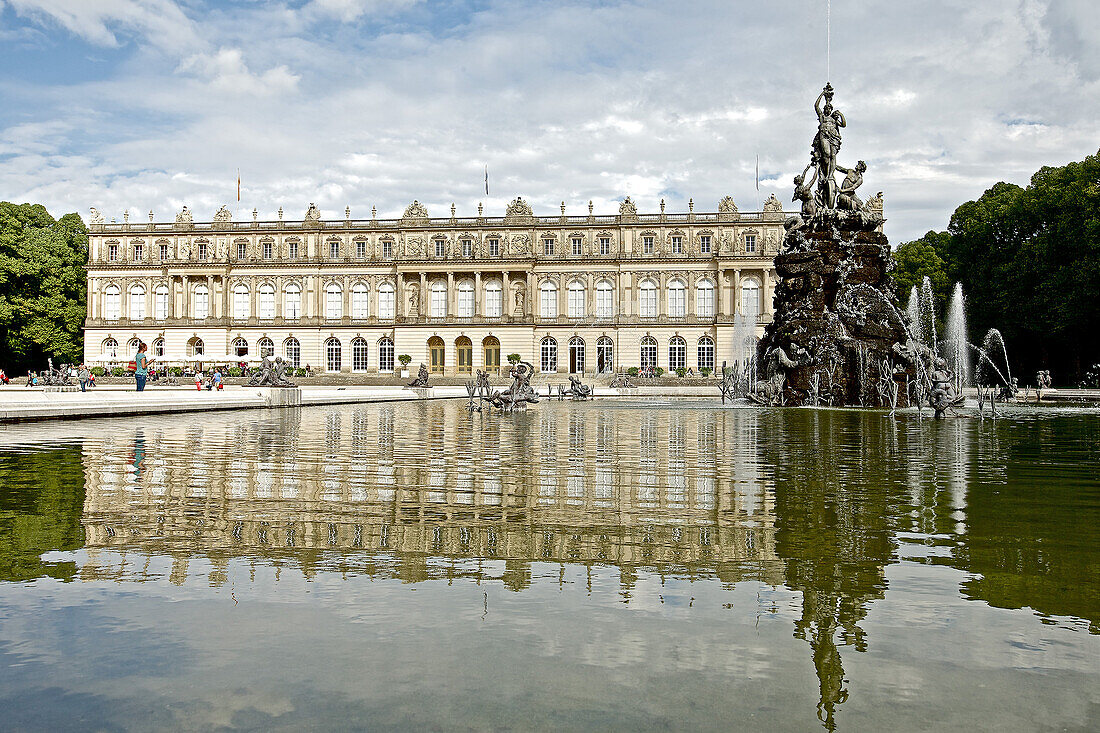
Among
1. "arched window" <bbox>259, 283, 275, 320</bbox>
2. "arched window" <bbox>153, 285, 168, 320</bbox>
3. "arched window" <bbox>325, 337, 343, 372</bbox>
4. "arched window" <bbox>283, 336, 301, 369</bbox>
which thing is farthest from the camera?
"arched window" <bbox>153, 285, 168, 320</bbox>

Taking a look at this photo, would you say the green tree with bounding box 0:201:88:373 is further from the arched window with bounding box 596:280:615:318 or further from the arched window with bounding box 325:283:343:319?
the arched window with bounding box 596:280:615:318

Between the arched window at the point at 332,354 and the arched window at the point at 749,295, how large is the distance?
124ft

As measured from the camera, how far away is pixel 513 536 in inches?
226

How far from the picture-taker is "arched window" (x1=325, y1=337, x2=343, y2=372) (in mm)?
79812

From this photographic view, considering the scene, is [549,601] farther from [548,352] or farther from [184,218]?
[184,218]

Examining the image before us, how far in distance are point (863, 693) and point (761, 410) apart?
2316 centimetres

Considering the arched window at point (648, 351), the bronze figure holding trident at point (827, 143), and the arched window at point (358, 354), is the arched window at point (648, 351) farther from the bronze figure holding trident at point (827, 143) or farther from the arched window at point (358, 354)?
the bronze figure holding trident at point (827, 143)

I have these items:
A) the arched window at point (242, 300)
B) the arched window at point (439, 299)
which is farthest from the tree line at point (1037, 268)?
the arched window at point (242, 300)

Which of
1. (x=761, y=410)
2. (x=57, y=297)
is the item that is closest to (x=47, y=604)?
(x=761, y=410)

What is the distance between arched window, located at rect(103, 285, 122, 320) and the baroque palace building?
4.8 inches

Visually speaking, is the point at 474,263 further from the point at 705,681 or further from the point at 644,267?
the point at 705,681

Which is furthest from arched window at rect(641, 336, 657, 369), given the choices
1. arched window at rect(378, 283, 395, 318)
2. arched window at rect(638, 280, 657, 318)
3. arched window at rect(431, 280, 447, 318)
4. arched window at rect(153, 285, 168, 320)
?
arched window at rect(153, 285, 168, 320)

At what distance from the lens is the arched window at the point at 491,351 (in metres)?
77.8

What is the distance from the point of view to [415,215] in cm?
7762
